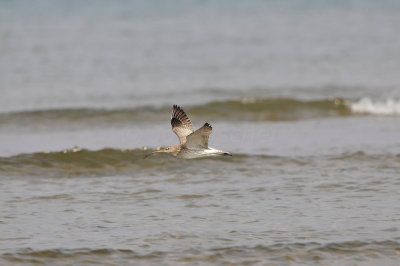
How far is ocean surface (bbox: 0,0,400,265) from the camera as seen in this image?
25.8 ft

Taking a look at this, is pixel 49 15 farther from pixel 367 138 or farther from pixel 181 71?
pixel 367 138

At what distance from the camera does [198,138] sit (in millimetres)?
8500

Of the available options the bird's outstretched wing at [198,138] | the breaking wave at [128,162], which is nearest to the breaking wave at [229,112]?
the breaking wave at [128,162]

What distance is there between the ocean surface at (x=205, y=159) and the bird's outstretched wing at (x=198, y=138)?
2.71 ft

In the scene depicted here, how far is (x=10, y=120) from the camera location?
52.5 feet

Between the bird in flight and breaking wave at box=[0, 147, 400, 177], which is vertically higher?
the bird in flight

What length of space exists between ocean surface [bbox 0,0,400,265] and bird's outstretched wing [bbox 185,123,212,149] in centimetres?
83

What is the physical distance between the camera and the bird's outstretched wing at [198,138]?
8.22 metres

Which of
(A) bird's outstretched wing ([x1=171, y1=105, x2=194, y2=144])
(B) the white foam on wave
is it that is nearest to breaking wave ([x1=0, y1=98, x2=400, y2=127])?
(B) the white foam on wave

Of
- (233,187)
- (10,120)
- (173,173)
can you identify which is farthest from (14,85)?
(233,187)

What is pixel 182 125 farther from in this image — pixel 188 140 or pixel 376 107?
pixel 376 107

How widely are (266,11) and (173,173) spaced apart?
39271 mm

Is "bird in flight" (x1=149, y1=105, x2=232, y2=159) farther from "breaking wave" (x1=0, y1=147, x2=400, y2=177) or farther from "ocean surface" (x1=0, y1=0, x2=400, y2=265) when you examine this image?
"breaking wave" (x1=0, y1=147, x2=400, y2=177)

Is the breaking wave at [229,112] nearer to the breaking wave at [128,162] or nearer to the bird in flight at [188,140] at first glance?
the breaking wave at [128,162]
